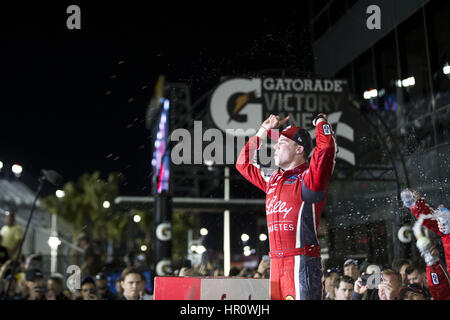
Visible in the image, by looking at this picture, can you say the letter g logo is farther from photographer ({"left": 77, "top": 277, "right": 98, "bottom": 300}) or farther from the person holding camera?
the person holding camera

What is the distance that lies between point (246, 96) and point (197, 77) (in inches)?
125

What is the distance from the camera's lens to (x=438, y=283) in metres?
3.61

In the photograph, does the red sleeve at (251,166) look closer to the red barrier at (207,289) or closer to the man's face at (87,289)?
the red barrier at (207,289)

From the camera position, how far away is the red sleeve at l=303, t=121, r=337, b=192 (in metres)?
2.93

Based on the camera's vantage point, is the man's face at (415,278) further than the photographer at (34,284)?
No

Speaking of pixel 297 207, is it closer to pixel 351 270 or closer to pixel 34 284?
pixel 351 270

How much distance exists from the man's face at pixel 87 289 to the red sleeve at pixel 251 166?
2168mm

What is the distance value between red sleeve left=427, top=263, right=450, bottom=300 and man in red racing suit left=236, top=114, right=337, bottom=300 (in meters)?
1.05

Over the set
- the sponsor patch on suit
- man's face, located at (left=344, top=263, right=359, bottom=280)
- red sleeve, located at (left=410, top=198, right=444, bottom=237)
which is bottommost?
man's face, located at (left=344, top=263, right=359, bottom=280)

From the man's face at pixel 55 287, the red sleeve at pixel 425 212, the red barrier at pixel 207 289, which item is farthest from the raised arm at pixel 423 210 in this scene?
the man's face at pixel 55 287

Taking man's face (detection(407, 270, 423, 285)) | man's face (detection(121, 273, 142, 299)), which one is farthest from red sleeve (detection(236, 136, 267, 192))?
man's face (detection(407, 270, 423, 285))

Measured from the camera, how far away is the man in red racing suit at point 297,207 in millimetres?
2994
